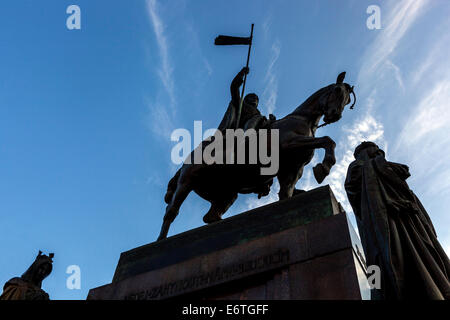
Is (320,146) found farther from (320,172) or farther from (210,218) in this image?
(210,218)

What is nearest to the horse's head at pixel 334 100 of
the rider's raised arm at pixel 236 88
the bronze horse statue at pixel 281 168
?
Result: the bronze horse statue at pixel 281 168

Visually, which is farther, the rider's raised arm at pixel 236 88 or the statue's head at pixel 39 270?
the rider's raised arm at pixel 236 88

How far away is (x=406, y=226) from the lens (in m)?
6.16

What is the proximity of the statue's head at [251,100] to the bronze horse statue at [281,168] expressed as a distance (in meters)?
1.48

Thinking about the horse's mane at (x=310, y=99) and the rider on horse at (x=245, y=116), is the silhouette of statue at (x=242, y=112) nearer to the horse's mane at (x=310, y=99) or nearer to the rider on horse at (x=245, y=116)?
the rider on horse at (x=245, y=116)

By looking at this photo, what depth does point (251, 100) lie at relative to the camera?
12.2 metres

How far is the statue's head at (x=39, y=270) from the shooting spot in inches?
342

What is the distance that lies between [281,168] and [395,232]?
449 cm

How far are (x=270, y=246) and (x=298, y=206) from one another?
3.08 feet

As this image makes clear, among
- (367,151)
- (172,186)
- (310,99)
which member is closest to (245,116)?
(310,99)

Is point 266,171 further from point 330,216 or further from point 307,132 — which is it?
point 330,216

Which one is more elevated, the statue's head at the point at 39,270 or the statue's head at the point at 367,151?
the statue's head at the point at 367,151

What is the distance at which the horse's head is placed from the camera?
A: 34.1 ft
